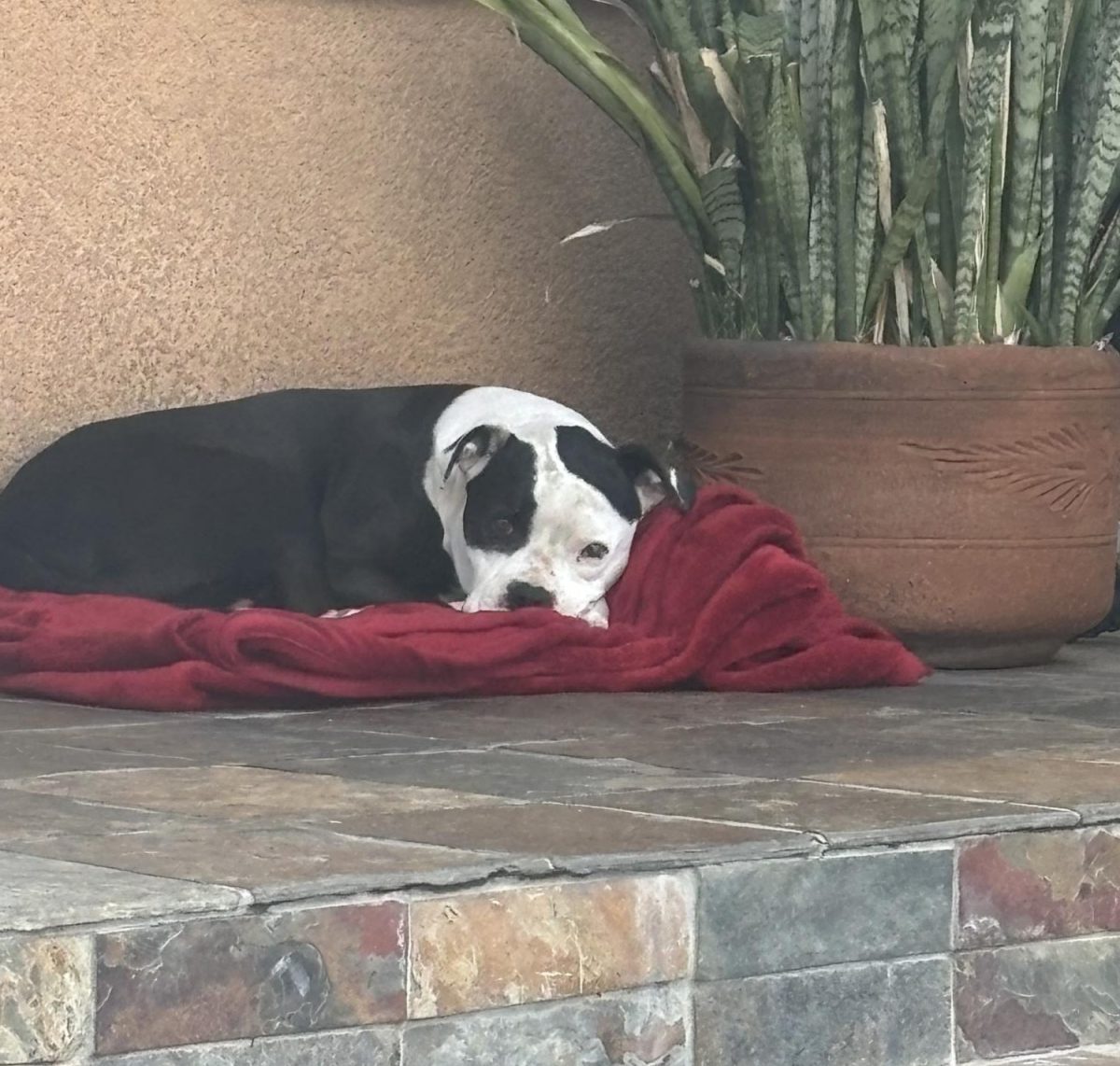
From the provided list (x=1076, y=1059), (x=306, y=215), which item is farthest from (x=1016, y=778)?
(x=306, y=215)

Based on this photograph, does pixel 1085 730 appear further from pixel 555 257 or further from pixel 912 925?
pixel 555 257

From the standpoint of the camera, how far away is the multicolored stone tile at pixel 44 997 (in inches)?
64.2

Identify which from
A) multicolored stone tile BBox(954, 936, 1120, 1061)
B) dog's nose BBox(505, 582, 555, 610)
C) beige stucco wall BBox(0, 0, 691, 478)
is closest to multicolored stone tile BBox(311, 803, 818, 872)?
multicolored stone tile BBox(954, 936, 1120, 1061)

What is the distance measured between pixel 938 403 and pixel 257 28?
4.78 ft

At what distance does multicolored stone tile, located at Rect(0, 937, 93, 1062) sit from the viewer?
163 cm

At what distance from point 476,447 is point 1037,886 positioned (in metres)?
1.74

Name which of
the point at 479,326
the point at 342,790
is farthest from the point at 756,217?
the point at 342,790

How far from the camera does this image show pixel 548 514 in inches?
146

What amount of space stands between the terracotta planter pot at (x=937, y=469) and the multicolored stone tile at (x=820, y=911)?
64.5 inches

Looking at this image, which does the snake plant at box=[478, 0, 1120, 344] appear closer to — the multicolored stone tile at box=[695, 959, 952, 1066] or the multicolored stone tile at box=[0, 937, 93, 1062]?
the multicolored stone tile at box=[695, 959, 952, 1066]

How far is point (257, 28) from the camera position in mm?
4156

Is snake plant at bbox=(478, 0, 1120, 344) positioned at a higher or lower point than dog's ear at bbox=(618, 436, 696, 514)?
higher

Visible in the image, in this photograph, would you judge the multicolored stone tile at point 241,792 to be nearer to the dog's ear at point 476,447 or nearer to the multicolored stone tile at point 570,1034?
the multicolored stone tile at point 570,1034

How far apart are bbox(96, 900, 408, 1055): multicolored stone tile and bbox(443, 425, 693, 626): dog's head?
186cm
